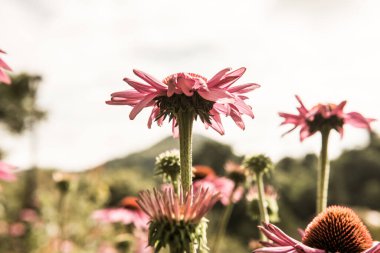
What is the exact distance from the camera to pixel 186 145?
3.89 ft

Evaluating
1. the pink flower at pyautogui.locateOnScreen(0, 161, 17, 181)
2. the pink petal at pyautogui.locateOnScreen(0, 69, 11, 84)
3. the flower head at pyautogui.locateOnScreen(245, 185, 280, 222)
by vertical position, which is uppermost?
the pink petal at pyautogui.locateOnScreen(0, 69, 11, 84)

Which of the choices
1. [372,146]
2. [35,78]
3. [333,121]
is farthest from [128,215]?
[372,146]

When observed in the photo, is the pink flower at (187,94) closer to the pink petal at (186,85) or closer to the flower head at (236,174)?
the pink petal at (186,85)

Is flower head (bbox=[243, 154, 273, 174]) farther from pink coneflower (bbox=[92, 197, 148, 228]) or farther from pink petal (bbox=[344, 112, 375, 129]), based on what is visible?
pink coneflower (bbox=[92, 197, 148, 228])

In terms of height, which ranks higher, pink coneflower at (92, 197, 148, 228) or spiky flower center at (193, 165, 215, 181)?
spiky flower center at (193, 165, 215, 181)

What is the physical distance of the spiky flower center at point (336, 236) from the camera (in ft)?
3.77

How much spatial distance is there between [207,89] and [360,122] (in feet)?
2.86

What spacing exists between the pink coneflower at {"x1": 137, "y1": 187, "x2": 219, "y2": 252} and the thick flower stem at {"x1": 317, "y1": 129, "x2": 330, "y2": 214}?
0.63 m

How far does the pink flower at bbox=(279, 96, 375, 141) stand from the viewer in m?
1.75

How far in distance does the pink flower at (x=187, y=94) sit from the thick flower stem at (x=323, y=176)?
15.7 inches

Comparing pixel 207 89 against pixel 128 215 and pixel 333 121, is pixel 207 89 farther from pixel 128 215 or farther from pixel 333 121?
pixel 128 215

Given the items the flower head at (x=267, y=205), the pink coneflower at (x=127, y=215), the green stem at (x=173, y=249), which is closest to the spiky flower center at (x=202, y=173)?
the pink coneflower at (x=127, y=215)

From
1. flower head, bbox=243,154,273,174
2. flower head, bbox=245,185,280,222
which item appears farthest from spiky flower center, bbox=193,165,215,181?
flower head, bbox=243,154,273,174

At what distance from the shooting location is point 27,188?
20.4 m
